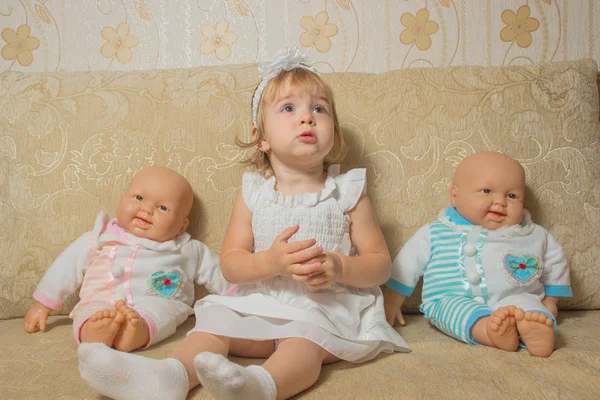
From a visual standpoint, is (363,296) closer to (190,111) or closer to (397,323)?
(397,323)

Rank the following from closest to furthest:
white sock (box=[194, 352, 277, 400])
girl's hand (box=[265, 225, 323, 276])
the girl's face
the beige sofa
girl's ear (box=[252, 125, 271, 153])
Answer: white sock (box=[194, 352, 277, 400]) < girl's hand (box=[265, 225, 323, 276]) < the girl's face < girl's ear (box=[252, 125, 271, 153]) < the beige sofa

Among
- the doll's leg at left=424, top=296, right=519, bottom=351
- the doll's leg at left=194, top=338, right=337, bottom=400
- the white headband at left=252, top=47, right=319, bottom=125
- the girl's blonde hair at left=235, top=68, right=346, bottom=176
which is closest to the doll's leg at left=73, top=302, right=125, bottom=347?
the doll's leg at left=194, top=338, right=337, bottom=400

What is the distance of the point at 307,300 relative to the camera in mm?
1172

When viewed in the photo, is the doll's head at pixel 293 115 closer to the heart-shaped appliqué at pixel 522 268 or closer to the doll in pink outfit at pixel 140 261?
the doll in pink outfit at pixel 140 261

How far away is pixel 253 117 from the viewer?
1396 mm

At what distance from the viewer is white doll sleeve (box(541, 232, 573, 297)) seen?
1.31 m

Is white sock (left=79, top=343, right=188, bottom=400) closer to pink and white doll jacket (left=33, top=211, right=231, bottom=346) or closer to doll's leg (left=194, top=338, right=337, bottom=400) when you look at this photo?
doll's leg (left=194, top=338, right=337, bottom=400)

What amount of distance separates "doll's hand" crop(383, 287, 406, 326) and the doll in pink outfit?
438 millimetres

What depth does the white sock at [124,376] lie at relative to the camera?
0.85 metres

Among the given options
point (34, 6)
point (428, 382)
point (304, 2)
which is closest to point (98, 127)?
point (34, 6)

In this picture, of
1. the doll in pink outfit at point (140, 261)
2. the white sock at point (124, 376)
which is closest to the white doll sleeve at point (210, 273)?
the doll in pink outfit at point (140, 261)

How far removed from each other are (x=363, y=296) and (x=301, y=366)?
35 centimetres

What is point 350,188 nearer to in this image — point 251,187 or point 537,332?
point 251,187

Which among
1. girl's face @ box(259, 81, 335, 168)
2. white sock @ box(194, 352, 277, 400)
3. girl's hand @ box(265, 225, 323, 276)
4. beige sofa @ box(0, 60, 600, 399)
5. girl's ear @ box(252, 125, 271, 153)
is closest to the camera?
white sock @ box(194, 352, 277, 400)
